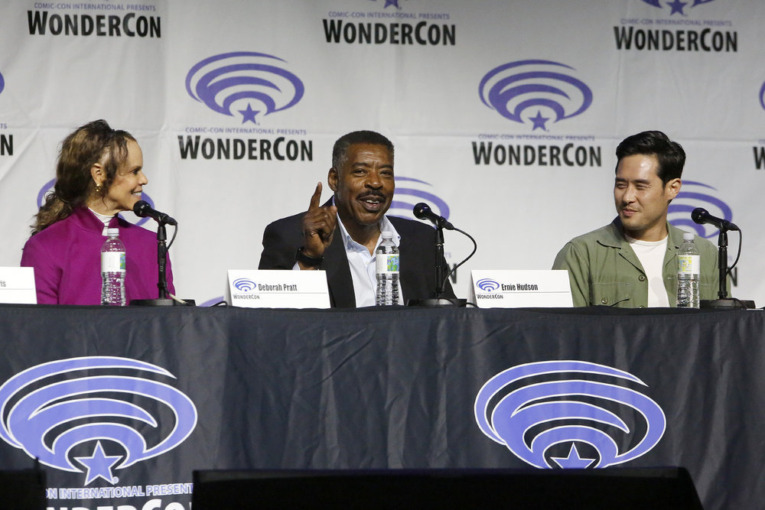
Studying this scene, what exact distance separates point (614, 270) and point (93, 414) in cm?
205

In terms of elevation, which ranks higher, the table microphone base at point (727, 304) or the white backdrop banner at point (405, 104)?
the white backdrop banner at point (405, 104)

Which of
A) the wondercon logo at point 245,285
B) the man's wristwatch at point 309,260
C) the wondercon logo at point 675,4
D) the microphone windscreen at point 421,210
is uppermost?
the wondercon logo at point 675,4

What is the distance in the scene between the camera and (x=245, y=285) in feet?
9.27

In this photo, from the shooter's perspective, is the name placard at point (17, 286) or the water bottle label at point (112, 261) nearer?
the name placard at point (17, 286)

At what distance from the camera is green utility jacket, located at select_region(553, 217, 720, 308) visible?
3.68 meters

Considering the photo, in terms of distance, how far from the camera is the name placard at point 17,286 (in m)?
2.72

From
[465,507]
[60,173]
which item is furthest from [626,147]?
[465,507]

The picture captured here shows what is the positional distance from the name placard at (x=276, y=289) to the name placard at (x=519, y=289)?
18.3 inches

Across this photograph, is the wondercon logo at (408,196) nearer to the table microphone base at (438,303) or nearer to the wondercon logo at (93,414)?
the table microphone base at (438,303)

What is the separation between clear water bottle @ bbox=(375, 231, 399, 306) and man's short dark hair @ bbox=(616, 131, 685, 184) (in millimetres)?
1140

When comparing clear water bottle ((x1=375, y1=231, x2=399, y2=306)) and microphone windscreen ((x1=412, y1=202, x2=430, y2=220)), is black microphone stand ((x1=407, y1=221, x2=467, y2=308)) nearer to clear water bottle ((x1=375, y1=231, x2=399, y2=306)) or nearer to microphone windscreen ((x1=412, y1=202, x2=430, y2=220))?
microphone windscreen ((x1=412, y1=202, x2=430, y2=220))

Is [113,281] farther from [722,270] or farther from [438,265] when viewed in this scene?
[722,270]

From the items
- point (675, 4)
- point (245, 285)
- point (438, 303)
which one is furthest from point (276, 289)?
point (675, 4)

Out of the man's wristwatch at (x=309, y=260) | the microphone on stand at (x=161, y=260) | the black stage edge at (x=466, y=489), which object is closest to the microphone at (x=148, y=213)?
the microphone on stand at (x=161, y=260)
